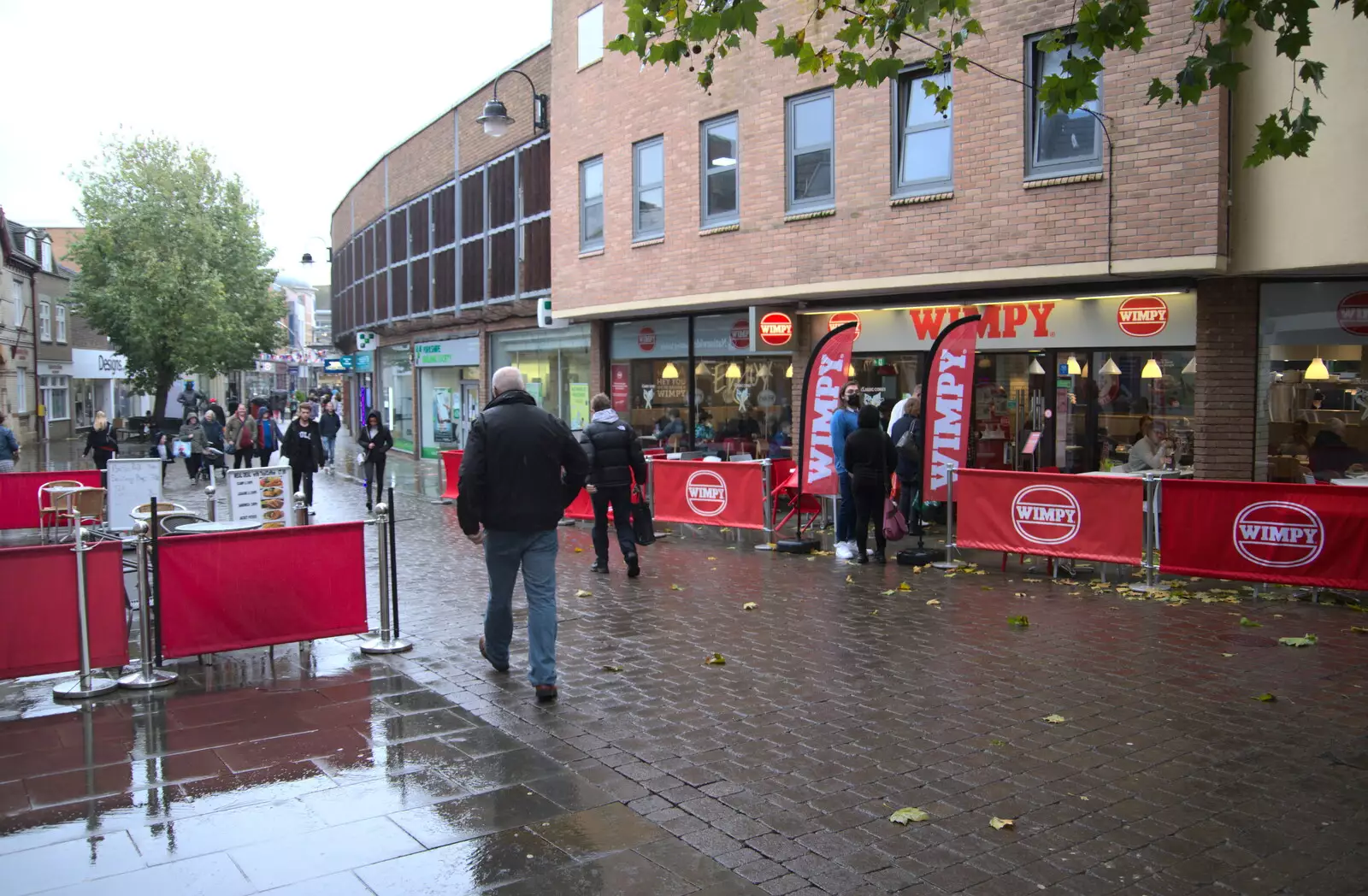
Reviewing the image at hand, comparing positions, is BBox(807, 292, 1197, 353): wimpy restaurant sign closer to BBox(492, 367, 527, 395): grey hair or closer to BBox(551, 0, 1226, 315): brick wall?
BBox(551, 0, 1226, 315): brick wall

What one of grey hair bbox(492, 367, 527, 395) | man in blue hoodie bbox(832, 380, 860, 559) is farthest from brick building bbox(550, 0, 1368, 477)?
grey hair bbox(492, 367, 527, 395)

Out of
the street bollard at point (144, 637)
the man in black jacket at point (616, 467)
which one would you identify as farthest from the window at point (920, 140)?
the street bollard at point (144, 637)

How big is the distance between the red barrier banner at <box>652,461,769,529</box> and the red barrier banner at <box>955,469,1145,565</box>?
8.92 ft

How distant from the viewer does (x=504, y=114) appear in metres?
19.0

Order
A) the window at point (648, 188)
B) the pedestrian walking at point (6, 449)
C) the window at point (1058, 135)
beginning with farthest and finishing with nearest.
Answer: the window at point (648, 188) < the pedestrian walking at point (6, 449) < the window at point (1058, 135)

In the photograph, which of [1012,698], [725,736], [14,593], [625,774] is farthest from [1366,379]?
[14,593]

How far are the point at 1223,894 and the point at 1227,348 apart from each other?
9261 mm

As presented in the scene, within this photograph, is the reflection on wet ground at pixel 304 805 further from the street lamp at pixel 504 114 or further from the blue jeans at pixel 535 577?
the street lamp at pixel 504 114

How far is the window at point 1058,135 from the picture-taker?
12133 mm

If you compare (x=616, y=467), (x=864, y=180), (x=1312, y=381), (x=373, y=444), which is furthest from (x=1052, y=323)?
(x=373, y=444)

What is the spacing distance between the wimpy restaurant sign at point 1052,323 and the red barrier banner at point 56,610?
31.0 feet

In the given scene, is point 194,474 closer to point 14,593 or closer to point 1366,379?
point 14,593

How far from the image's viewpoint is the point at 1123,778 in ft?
16.7

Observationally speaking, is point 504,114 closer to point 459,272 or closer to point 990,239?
point 459,272
